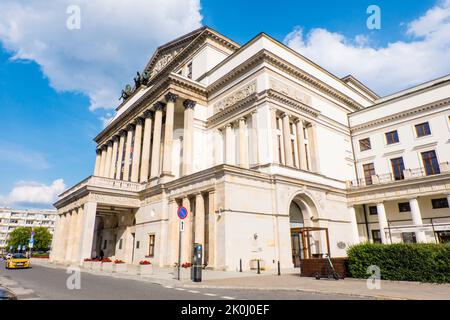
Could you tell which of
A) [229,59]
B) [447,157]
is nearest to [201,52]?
[229,59]

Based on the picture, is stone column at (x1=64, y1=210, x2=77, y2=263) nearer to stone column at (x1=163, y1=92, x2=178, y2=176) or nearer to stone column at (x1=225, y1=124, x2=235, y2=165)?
stone column at (x1=163, y1=92, x2=178, y2=176)

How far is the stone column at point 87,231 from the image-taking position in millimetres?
24969

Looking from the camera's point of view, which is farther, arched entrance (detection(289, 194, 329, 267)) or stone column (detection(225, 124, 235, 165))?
stone column (detection(225, 124, 235, 165))

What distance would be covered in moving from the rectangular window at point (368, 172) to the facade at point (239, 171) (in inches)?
26.1

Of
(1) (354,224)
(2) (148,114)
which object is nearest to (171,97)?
(2) (148,114)

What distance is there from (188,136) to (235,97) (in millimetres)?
6208

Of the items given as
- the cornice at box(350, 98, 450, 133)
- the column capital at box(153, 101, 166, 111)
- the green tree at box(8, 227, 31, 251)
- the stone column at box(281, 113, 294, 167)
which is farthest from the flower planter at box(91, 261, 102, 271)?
the green tree at box(8, 227, 31, 251)

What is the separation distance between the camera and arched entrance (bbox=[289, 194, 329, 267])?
24.1 meters

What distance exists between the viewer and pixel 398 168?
30688 mm

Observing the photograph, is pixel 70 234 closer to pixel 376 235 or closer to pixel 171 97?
pixel 171 97

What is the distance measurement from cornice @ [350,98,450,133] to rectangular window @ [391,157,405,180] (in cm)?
456

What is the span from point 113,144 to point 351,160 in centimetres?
3265

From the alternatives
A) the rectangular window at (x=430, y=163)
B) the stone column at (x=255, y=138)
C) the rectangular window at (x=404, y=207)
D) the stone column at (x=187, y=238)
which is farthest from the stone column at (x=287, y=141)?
the rectangular window at (x=430, y=163)
